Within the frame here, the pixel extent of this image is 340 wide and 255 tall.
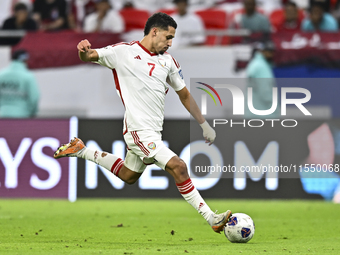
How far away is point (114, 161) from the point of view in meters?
6.69

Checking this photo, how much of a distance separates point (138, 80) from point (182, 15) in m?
7.10

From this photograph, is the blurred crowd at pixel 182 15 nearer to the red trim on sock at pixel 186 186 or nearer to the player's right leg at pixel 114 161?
the player's right leg at pixel 114 161

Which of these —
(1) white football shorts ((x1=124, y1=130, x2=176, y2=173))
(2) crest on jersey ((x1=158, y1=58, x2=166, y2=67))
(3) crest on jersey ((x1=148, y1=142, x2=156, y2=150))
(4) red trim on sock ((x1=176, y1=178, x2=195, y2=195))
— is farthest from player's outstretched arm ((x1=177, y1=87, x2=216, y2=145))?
(4) red trim on sock ((x1=176, y1=178, x2=195, y2=195))

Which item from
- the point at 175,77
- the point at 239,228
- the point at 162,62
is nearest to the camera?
the point at 239,228

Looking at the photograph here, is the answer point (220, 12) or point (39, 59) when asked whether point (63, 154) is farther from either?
point (220, 12)

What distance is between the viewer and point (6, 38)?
40.5ft

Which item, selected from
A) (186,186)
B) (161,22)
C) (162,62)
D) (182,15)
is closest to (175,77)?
(162,62)

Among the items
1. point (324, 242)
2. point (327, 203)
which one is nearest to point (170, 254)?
point (324, 242)

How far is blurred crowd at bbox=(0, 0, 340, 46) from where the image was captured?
12.6m

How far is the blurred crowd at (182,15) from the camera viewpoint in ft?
41.5

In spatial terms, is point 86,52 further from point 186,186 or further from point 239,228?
point 239,228

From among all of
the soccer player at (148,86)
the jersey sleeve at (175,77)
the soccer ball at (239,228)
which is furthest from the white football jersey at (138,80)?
the soccer ball at (239,228)

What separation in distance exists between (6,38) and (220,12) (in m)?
4.59

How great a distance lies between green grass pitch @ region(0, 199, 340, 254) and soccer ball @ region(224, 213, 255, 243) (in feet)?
0.28
